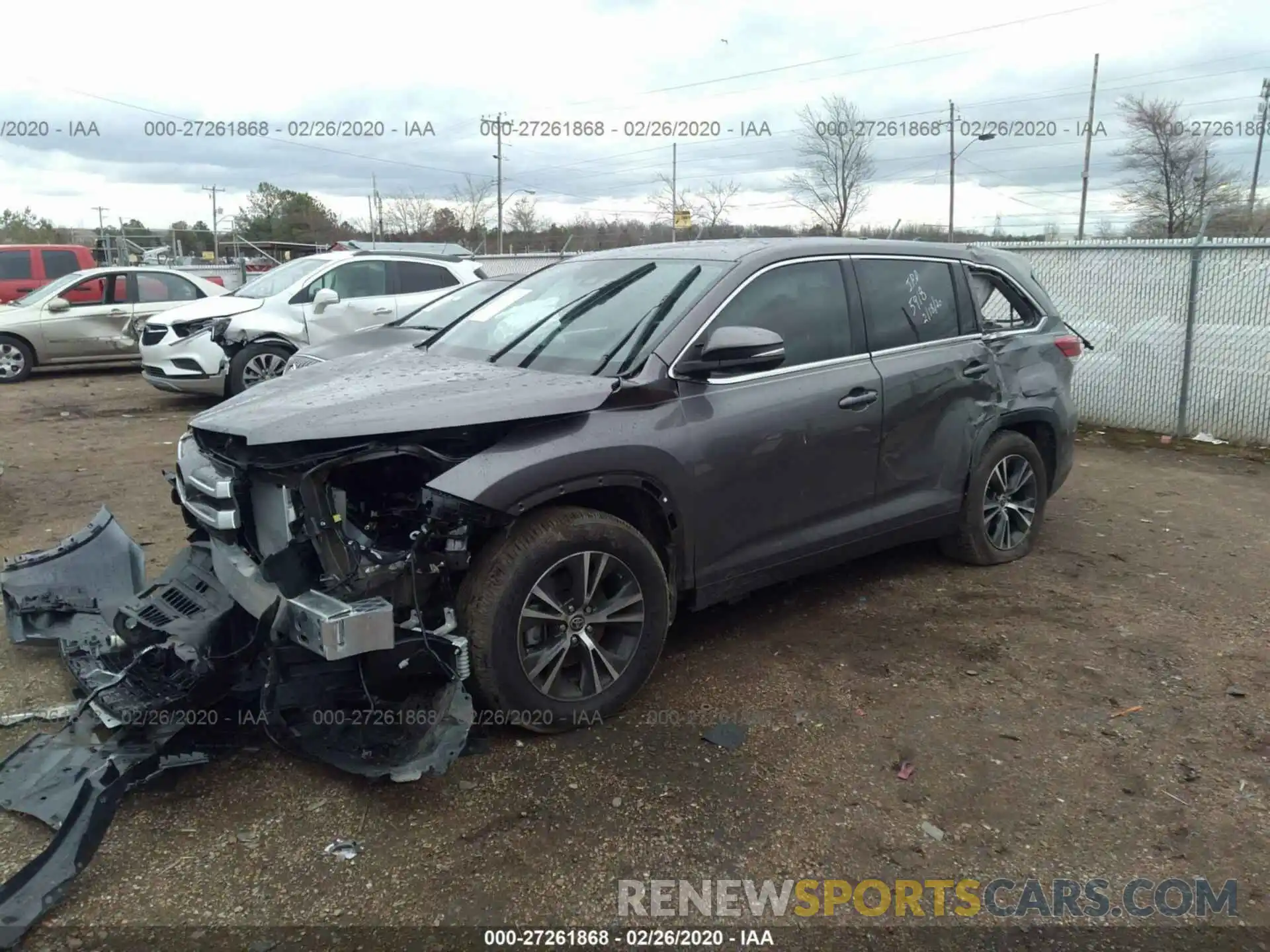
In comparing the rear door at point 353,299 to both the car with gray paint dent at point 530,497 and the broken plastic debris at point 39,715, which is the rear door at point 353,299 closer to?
the car with gray paint dent at point 530,497

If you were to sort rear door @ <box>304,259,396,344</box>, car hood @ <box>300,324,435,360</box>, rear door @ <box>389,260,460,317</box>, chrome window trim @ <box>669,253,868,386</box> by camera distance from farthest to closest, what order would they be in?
rear door @ <box>389,260,460,317</box>
rear door @ <box>304,259,396,344</box>
car hood @ <box>300,324,435,360</box>
chrome window trim @ <box>669,253,868,386</box>

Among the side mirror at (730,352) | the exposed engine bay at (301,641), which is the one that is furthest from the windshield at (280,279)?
the side mirror at (730,352)

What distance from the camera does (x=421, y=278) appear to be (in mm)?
11422

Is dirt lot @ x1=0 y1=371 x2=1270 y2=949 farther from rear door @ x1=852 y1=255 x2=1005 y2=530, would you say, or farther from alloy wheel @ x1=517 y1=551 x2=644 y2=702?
rear door @ x1=852 y1=255 x2=1005 y2=530

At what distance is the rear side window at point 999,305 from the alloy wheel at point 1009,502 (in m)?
0.78

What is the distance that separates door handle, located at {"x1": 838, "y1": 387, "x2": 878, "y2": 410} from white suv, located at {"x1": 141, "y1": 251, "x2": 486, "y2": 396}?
734 cm

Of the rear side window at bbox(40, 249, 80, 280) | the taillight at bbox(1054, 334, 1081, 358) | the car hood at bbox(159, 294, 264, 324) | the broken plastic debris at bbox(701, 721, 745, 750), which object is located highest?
the rear side window at bbox(40, 249, 80, 280)

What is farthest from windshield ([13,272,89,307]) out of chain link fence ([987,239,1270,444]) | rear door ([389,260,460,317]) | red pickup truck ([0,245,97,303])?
chain link fence ([987,239,1270,444])

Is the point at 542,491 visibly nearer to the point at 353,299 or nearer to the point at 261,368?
the point at 261,368

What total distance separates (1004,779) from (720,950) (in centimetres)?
134

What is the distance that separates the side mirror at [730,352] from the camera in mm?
3637

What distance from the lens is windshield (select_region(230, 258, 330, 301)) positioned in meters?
10.9

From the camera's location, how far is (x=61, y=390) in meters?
12.5

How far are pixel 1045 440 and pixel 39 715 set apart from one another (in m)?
5.31
